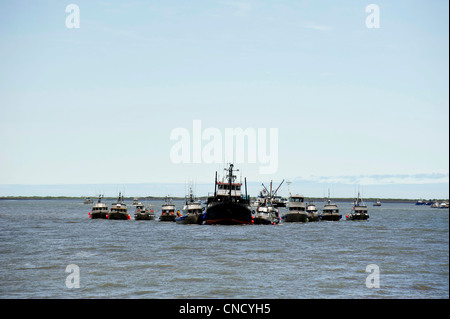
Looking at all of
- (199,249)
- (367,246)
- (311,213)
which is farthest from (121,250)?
(311,213)

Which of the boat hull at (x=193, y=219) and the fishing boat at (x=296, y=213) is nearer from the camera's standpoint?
the boat hull at (x=193, y=219)

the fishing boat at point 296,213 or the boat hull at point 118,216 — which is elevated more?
the fishing boat at point 296,213

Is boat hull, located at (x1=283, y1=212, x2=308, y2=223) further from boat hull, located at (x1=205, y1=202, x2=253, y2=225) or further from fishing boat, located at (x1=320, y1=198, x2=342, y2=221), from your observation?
boat hull, located at (x1=205, y1=202, x2=253, y2=225)

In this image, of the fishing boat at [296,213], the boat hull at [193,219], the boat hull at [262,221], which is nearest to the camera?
the boat hull at [262,221]

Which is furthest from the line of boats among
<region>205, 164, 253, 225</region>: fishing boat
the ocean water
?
the ocean water

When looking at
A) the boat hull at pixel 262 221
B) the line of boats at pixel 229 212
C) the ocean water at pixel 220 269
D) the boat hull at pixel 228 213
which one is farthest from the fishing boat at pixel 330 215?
the ocean water at pixel 220 269

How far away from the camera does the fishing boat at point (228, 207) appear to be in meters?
104

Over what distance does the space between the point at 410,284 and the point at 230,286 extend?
1324 centimetres

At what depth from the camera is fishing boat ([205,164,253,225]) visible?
342ft

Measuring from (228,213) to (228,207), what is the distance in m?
1.32

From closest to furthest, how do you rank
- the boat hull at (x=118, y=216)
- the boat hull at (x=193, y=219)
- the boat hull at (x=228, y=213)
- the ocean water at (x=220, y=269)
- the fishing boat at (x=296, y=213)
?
1. the ocean water at (x=220, y=269)
2. the boat hull at (x=228, y=213)
3. the boat hull at (x=193, y=219)
4. the fishing boat at (x=296, y=213)
5. the boat hull at (x=118, y=216)

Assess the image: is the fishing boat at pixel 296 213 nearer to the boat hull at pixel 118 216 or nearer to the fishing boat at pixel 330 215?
the fishing boat at pixel 330 215

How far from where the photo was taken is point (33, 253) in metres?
51.9
